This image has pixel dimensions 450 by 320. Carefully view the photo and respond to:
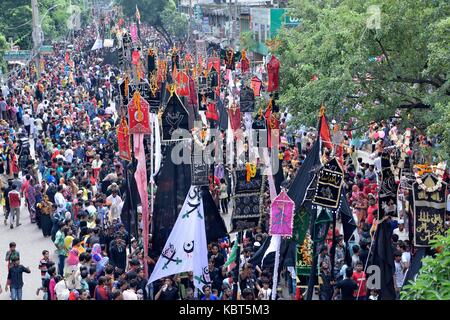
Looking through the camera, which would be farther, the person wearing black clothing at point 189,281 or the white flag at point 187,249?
the person wearing black clothing at point 189,281

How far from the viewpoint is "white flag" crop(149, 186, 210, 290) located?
15.4 m

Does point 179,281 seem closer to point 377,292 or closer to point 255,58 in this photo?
point 377,292

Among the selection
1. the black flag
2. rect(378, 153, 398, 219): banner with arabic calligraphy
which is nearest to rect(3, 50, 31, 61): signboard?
rect(378, 153, 398, 219): banner with arabic calligraphy

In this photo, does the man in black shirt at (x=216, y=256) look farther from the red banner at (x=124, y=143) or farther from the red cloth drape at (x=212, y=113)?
the red cloth drape at (x=212, y=113)

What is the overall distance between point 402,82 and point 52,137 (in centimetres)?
1259

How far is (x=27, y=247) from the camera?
2181 centimetres

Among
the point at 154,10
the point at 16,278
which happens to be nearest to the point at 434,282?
the point at 16,278

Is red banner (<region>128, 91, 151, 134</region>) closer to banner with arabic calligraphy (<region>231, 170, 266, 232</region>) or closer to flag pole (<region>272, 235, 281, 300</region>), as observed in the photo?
banner with arabic calligraphy (<region>231, 170, 266, 232</region>)

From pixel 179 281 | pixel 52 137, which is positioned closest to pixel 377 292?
pixel 179 281

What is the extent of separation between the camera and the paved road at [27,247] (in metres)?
18.6

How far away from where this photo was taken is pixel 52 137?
31.5 metres

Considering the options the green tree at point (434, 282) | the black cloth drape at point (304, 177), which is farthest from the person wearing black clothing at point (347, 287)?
the green tree at point (434, 282)

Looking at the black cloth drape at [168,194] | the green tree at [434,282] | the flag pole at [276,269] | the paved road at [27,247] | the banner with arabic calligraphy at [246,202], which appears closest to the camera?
the green tree at [434,282]

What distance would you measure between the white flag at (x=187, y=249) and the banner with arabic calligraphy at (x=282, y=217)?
1.40m
